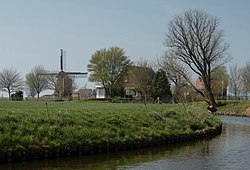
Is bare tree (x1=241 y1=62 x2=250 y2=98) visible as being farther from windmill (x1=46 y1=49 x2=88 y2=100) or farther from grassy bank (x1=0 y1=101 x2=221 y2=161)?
grassy bank (x1=0 y1=101 x2=221 y2=161)

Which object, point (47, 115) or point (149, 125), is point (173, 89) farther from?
point (47, 115)

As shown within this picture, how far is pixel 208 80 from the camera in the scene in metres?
61.6

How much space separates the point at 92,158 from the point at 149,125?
769 cm

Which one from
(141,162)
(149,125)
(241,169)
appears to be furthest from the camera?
(149,125)

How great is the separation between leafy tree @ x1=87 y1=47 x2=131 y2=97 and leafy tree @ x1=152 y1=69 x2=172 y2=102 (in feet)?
38.2

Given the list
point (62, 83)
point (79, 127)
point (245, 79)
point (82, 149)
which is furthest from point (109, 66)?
point (82, 149)

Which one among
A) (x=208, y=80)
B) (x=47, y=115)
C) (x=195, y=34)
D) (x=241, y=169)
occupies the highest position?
(x=195, y=34)

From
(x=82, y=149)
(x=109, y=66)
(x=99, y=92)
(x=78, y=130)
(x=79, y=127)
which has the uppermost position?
(x=109, y=66)

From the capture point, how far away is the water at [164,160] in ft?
53.7

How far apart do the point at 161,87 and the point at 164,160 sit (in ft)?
168

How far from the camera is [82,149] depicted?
62.6 feet

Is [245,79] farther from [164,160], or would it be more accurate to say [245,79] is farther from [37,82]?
[164,160]

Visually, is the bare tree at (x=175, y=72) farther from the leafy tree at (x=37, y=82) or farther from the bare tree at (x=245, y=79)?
the leafy tree at (x=37, y=82)

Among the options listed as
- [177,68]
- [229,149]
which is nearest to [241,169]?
[229,149]
